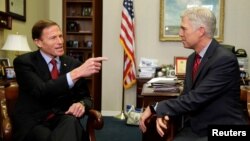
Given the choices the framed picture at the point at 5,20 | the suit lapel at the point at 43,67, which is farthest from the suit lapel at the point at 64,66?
the framed picture at the point at 5,20

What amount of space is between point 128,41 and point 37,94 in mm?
3017

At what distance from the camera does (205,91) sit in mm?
1763

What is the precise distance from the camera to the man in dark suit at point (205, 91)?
1.77 metres

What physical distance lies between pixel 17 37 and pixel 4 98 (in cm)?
196

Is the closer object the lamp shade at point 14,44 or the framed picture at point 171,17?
the lamp shade at point 14,44

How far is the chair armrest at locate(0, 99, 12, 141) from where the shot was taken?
1.89m

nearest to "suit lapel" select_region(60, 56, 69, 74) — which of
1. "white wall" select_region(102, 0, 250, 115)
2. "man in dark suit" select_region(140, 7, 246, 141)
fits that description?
"man in dark suit" select_region(140, 7, 246, 141)

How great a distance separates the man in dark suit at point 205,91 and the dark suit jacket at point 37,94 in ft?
1.70

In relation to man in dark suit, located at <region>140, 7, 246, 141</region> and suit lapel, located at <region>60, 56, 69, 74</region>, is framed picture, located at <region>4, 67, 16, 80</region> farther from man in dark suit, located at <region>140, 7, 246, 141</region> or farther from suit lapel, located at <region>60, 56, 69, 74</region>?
man in dark suit, located at <region>140, 7, 246, 141</region>

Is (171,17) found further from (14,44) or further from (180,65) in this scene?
(14,44)

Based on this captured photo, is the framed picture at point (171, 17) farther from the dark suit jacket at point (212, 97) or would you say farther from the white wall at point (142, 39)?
the dark suit jacket at point (212, 97)

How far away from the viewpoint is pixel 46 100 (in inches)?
81.0

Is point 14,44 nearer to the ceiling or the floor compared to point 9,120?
nearer to the ceiling

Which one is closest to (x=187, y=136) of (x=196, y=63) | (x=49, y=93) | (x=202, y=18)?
(x=196, y=63)
